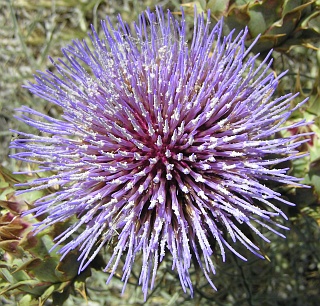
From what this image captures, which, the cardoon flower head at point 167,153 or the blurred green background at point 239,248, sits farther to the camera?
the blurred green background at point 239,248

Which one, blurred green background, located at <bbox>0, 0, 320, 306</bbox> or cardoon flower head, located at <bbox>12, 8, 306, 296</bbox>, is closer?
cardoon flower head, located at <bbox>12, 8, 306, 296</bbox>

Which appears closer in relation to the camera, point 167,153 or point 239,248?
point 167,153

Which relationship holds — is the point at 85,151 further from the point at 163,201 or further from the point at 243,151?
the point at 243,151

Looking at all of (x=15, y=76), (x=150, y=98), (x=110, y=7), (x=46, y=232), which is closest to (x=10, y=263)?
(x=46, y=232)
